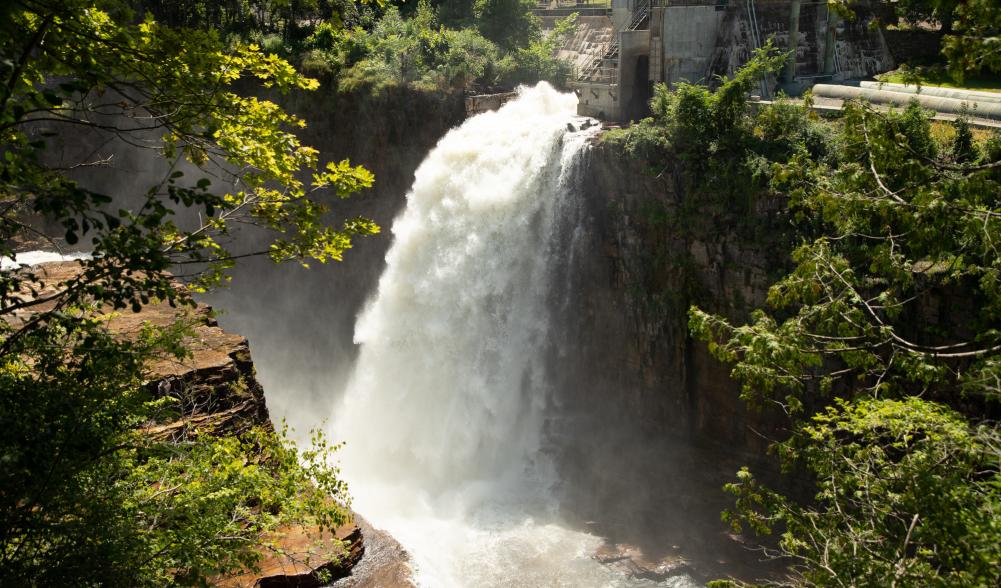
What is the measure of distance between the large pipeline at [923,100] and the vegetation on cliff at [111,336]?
13889 mm

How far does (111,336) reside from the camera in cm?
779

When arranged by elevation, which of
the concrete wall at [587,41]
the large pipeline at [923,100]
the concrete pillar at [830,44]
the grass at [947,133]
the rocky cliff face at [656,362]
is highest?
the concrete wall at [587,41]

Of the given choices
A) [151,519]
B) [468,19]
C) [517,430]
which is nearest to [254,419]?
[151,519]

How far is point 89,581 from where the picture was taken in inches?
257

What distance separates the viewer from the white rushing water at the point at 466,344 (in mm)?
20906

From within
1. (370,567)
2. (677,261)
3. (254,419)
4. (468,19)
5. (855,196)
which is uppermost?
(468,19)

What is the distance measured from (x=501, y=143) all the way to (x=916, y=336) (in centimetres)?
1289

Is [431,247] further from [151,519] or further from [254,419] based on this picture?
[151,519]

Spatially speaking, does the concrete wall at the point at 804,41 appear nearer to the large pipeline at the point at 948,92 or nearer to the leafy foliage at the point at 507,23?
the large pipeline at the point at 948,92

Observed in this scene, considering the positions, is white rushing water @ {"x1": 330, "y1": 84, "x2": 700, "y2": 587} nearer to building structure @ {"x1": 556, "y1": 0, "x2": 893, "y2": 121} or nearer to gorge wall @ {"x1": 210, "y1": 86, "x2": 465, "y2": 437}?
building structure @ {"x1": 556, "y1": 0, "x2": 893, "y2": 121}

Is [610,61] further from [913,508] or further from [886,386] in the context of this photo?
[913,508]

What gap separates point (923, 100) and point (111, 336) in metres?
18.8

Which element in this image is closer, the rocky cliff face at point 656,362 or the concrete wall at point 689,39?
the rocky cliff face at point 656,362

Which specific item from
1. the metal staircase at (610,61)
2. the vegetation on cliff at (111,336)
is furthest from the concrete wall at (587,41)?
the vegetation on cliff at (111,336)
